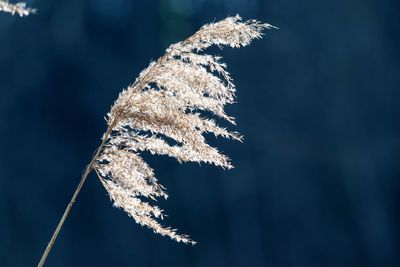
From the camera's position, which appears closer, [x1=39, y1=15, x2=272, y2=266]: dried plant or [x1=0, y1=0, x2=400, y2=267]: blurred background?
[x1=39, y1=15, x2=272, y2=266]: dried plant

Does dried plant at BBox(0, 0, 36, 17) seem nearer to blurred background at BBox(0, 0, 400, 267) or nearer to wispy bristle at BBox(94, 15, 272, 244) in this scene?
wispy bristle at BBox(94, 15, 272, 244)

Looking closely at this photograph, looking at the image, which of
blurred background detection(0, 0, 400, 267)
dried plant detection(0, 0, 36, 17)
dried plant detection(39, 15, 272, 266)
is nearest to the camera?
dried plant detection(0, 0, 36, 17)

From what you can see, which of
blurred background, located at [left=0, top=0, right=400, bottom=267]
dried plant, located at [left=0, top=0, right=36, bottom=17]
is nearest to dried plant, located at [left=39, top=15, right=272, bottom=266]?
dried plant, located at [left=0, top=0, right=36, bottom=17]

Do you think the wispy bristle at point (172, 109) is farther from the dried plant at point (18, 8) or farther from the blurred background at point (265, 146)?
the blurred background at point (265, 146)

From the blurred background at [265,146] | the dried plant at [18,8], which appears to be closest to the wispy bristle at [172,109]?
the dried plant at [18,8]

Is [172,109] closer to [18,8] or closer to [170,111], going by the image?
[170,111]

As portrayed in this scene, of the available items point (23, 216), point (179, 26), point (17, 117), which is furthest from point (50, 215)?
point (179, 26)

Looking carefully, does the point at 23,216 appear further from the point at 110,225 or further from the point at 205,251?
A: the point at 205,251

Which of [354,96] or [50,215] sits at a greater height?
[354,96]
